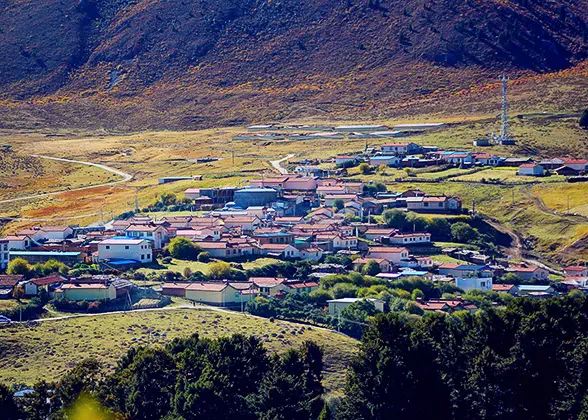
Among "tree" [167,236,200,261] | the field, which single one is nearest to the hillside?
the field

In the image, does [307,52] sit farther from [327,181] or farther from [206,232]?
[206,232]

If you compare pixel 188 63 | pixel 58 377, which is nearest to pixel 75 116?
pixel 188 63

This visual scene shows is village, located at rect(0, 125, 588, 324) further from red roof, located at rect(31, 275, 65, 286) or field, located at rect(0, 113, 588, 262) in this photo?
field, located at rect(0, 113, 588, 262)

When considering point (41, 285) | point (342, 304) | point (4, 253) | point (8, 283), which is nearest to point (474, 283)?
point (342, 304)

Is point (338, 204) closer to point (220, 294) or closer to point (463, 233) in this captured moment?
point (463, 233)

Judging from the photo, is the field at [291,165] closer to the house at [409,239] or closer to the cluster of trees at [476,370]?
the house at [409,239]

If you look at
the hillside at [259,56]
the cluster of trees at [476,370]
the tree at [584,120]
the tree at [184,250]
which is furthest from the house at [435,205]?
the hillside at [259,56]
